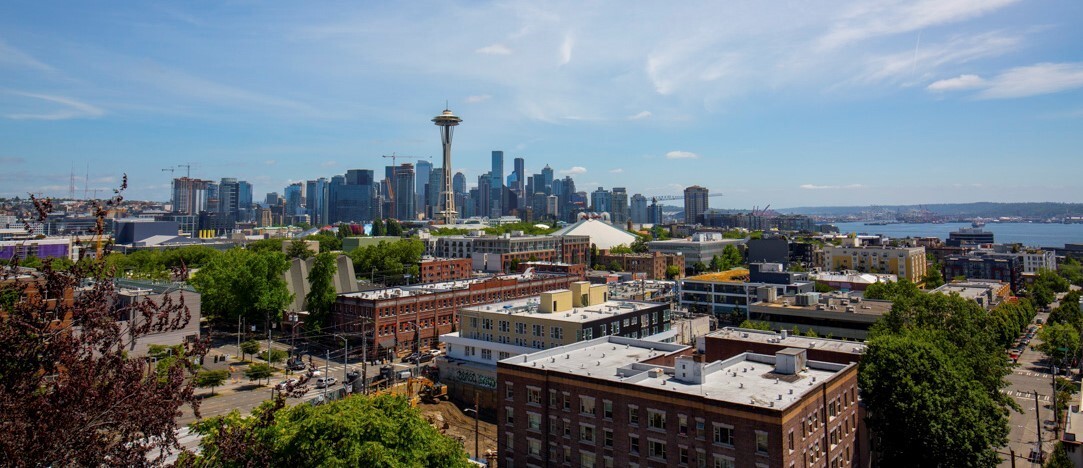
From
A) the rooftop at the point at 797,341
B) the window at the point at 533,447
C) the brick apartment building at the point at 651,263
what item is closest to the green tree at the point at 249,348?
the window at the point at 533,447

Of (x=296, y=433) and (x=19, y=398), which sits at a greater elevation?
(x=19, y=398)

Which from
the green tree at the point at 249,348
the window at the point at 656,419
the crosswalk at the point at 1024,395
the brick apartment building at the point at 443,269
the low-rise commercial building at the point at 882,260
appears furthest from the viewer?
the low-rise commercial building at the point at 882,260

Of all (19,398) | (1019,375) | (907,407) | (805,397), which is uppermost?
(19,398)

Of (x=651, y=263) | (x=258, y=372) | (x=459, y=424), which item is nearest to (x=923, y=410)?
(x=459, y=424)

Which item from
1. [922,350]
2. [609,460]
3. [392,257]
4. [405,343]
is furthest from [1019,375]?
[392,257]

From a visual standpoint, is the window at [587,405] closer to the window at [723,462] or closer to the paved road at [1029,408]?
the window at [723,462]

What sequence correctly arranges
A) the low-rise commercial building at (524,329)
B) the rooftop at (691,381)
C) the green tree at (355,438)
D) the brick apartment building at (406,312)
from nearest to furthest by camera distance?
the green tree at (355,438) < the rooftop at (691,381) < the low-rise commercial building at (524,329) < the brick apartment building at (406,312)

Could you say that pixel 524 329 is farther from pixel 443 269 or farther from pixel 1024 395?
pixel 443 269

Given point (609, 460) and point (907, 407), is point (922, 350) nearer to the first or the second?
point (907, 407)
